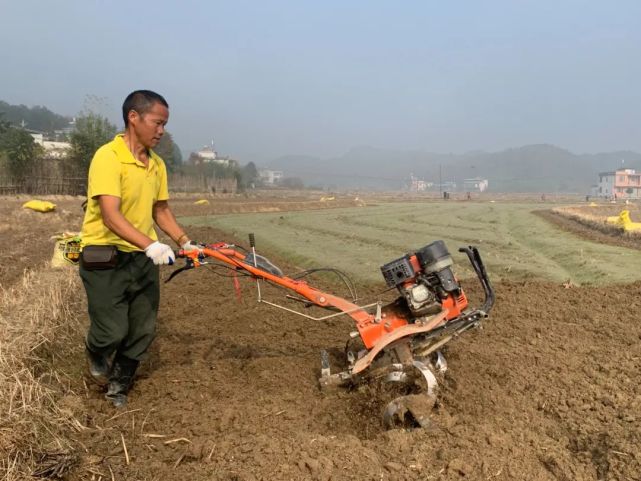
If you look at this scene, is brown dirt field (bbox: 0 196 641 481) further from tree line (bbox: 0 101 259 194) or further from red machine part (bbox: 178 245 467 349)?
tree line (bbox: 0 101 259 194)

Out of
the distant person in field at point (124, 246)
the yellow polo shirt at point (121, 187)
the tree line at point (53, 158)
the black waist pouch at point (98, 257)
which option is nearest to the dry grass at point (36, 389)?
the distant person in field at point (124, 246)

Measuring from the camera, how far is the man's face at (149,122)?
4.09m

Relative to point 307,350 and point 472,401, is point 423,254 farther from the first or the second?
point 307,350

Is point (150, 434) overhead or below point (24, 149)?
below

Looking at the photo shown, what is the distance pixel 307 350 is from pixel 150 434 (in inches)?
91.3

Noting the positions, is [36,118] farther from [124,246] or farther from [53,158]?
[124,246]

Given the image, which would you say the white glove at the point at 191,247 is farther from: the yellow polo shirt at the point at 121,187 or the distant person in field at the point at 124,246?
the yellow polo shirt at the point at 121,187

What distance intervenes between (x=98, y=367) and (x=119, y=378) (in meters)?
0.20

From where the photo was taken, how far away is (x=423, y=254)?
432 centimetres

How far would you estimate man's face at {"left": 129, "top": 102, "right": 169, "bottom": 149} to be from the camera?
4086 millimetres

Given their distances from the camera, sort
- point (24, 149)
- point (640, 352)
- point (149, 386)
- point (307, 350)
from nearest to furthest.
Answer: point (149, 386)
point (640, 352)
point (307, 350)
point (24, 149)

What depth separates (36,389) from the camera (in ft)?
12.3

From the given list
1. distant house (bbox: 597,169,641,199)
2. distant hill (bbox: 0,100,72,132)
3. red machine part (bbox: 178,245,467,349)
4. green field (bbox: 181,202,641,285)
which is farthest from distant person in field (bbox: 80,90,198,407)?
→ distant hill (bbox: 0,100,72,132)

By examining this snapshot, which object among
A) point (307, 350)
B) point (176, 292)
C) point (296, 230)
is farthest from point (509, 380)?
point (296, 230)
